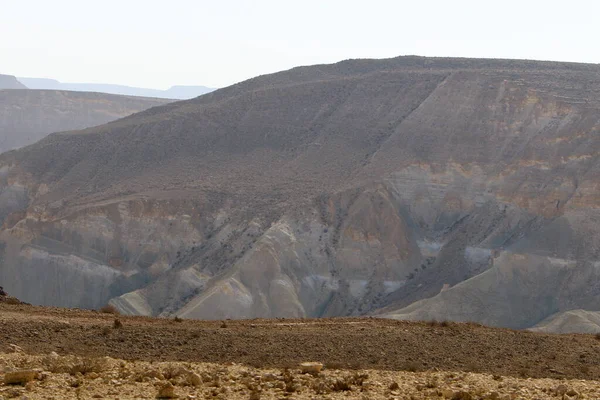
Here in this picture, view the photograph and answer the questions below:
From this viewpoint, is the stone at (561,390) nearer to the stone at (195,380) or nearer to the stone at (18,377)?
the stone at (195,380)

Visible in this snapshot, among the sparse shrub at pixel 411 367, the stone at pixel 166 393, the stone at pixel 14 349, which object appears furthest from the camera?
the sparse shrub at pixel 411 367

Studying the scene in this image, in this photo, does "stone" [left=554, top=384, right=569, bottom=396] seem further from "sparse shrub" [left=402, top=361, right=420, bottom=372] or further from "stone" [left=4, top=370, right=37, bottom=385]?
"stone" [left=4, top=370, right=37, bottom=385]

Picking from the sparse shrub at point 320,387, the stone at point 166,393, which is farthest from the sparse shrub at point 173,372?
the sparse shrub at point 320,387

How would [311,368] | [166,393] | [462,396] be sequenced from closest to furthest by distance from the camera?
[166,393] → [462,396] → [311,368]

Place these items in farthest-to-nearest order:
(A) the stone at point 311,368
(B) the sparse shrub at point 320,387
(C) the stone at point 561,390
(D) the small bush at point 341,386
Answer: (A) the stone at point 311,368 < (C) the stone at point 561,390 < (D) the small bush at point 341,386 < (B) the sparse shrub at point 320,387

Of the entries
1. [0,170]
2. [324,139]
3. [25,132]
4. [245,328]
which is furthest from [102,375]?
[25,132]

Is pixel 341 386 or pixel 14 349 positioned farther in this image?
pixel 14 349

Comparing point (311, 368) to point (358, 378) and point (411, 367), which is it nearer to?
point (358, 378)

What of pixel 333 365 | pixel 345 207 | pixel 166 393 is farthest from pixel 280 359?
pixel 345 207
